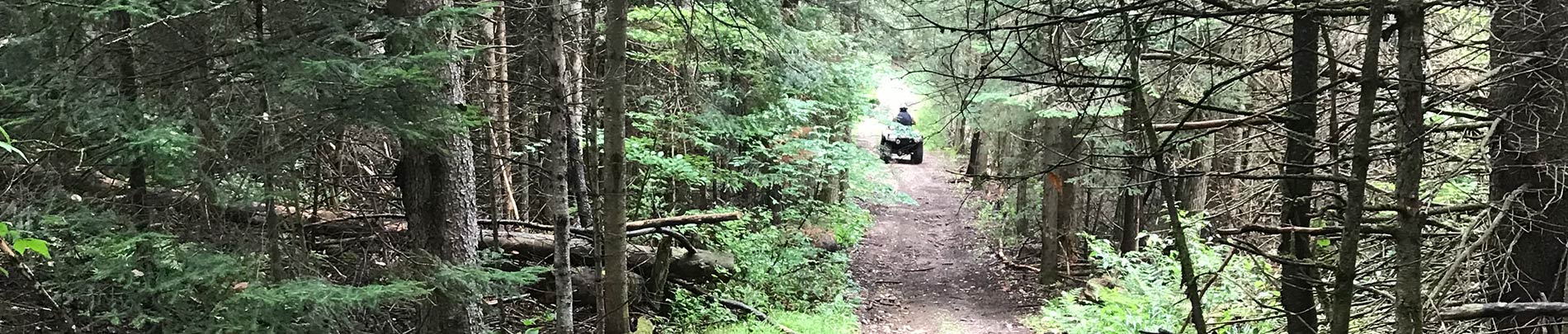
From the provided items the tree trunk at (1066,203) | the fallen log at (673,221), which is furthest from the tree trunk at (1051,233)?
the fallen log at (673,221)

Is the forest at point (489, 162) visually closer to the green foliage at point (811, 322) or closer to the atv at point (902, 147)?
the green foliage at point (811, 322)

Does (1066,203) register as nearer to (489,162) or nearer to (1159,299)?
(1159,299)

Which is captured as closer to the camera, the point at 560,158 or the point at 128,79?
the point at 128,79

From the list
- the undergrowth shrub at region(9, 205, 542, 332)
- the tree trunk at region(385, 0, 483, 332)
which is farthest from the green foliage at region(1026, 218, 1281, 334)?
the undergrowth shrub at region(9, 205, 542, 332)

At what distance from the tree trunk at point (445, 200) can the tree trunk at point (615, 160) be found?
150cm

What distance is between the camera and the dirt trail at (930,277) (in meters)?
12.1

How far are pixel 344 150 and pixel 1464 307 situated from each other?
6603 mm

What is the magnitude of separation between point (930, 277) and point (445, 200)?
11.5 metres

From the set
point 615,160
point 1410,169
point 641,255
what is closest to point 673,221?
point 641,255

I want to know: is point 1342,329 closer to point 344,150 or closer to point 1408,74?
point 1408,74

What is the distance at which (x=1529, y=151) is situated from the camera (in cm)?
387

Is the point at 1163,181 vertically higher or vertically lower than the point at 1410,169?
lower

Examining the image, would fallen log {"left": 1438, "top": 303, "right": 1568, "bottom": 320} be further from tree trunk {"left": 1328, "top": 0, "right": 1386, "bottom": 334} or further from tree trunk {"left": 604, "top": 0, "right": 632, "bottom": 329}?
tree trunk {"left": 604, "top": 0, "right": 632, "bottom": 329}

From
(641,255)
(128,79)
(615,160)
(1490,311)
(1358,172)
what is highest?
(128,79)
